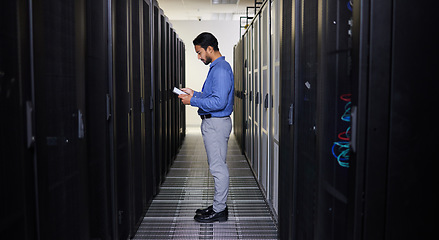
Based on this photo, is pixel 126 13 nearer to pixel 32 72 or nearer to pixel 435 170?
pixel 32 72

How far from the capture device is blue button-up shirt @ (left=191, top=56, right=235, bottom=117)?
3254 millimetres

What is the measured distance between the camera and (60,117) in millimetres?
1607

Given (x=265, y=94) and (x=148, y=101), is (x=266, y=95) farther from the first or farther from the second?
(x=148, y=101)

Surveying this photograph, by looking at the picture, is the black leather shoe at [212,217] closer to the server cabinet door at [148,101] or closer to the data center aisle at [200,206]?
the data center aisle at [200,206]

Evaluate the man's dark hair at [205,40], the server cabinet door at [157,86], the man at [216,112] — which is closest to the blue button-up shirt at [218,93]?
the man at [216,112]

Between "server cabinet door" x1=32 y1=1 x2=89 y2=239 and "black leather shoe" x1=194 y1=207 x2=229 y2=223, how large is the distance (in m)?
1.65

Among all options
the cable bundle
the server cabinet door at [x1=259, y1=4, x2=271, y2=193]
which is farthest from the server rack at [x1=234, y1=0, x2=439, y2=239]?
the server cabinet door at [x1=259, y1=4, x2=271, y2=193]

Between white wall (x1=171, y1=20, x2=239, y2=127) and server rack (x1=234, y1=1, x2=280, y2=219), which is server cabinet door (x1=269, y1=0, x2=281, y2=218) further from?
white wall (x1=171, y1=20, x2=239, y2=127)

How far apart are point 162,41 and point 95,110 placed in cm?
275

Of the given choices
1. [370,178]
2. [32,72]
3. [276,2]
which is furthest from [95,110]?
[276,2]

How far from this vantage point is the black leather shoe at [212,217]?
347 cm

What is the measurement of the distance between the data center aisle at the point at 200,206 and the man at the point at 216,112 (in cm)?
20

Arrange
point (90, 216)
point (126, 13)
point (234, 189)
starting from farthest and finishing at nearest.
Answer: point (234, 189), point (126, 13), point (90, 216)

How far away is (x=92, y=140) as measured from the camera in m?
2.06
